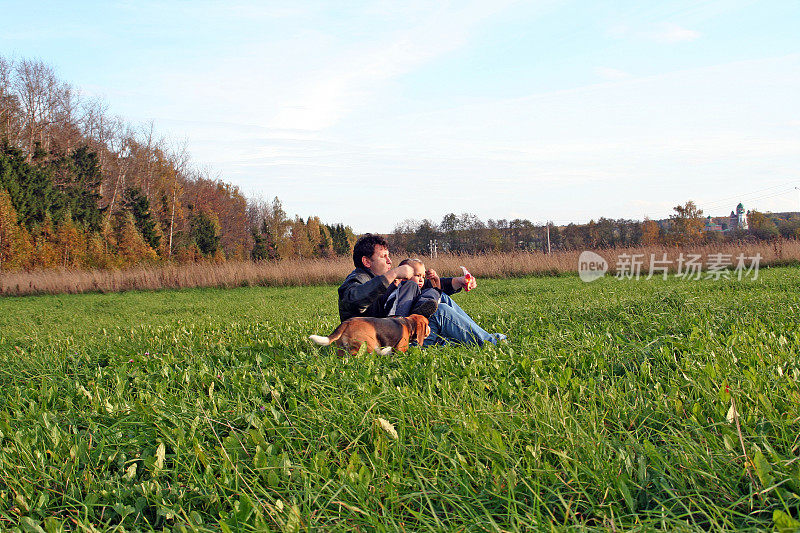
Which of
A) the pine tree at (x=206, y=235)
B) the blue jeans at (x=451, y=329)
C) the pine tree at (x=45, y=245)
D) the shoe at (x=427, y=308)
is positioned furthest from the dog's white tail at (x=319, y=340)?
the pine tree at (x=206, y=235)

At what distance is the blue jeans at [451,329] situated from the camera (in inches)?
185

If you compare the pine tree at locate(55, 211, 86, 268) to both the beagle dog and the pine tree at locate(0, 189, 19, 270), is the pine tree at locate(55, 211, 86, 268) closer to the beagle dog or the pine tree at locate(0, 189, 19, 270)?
the pine tree at locate(0, 189, 19, 270)

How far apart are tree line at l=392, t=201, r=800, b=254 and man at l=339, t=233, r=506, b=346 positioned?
22535 millimetres

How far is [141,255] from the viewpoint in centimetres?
4250

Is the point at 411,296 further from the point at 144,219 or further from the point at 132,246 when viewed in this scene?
the point at 144,219

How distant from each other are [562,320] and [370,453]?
4.11 meters

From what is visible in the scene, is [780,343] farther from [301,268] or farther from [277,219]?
[277,219]

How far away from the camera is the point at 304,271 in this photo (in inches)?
963

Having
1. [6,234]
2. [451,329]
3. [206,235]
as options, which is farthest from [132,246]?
[451,329]

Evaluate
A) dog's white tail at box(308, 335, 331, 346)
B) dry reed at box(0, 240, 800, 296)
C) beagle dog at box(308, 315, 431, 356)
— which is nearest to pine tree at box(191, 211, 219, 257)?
dry reed at box(0, 240, 800, 296)

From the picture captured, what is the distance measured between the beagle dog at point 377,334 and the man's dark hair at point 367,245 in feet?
2.62

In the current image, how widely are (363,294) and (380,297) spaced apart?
444 millimetres

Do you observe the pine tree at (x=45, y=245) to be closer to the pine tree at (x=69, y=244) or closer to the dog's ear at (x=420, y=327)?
the pine tree at (x=69, y=244)

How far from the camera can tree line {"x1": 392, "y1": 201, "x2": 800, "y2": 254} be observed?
31297 mm
